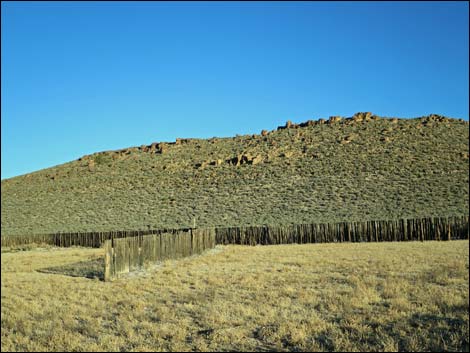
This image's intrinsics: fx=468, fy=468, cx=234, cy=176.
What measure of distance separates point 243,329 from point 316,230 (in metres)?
18.8

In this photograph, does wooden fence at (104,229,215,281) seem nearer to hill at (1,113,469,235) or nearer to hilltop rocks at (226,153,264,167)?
hill at (1,113,469,235)

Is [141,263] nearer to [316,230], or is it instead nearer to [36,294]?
[36,294]

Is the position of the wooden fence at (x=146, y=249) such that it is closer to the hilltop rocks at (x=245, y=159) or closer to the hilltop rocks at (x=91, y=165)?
the hilltop rocks at (x=245, y=159)

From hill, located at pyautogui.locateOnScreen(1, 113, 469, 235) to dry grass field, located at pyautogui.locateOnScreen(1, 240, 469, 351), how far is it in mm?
20107

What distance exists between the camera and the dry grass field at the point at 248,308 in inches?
280

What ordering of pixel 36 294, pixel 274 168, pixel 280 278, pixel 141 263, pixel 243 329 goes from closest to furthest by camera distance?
1. pixel 243 329
2. pixel 36 294
3. pixel 280 278
4. pixel 141 263
5. pixel 274 168

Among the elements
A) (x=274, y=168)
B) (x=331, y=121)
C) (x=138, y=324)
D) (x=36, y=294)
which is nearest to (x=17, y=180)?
(x=274, y=168)

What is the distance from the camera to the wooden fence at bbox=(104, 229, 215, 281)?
548 inches

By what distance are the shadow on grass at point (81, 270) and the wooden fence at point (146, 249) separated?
644 mm

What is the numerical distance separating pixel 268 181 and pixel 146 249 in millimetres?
29783

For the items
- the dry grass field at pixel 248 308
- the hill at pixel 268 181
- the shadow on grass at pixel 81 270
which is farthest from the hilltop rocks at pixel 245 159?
the dry grass field at pixel 248 308

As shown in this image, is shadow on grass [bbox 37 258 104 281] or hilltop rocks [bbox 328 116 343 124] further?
hilltop rocks [bbox 328 116 343 124]

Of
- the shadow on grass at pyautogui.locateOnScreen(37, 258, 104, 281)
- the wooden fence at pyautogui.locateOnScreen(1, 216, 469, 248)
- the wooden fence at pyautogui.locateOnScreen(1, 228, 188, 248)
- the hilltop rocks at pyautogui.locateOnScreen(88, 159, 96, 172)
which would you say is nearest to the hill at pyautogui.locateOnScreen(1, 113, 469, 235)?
the hilltop rocks at pyautogui.locateOnScreen(88, 159, 96, 172)

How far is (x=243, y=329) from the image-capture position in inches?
303
